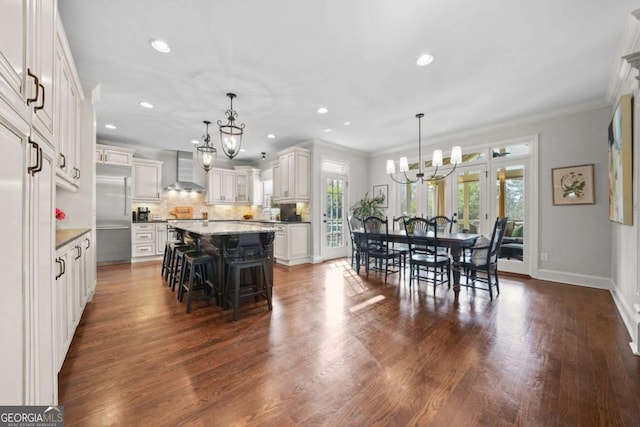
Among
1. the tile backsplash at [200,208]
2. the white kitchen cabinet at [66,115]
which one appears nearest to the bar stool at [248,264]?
the white kitchen cabinet at [66,115]

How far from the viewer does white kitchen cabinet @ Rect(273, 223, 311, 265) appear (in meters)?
5.38

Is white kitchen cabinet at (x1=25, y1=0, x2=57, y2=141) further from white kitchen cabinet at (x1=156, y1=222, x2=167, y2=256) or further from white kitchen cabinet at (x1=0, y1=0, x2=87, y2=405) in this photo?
white kitchen cabinet at (x1=156, y1=222, x2=167, y2=256)

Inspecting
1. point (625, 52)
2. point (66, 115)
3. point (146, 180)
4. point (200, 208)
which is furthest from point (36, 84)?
point (200, 208)

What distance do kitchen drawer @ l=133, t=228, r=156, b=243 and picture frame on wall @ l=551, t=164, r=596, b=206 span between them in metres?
7.76

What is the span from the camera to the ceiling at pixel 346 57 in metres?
2.06

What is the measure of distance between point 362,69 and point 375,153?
3903mm

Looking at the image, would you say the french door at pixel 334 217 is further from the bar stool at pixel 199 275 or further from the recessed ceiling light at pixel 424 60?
the recessed ceiling light at pixel 424 60

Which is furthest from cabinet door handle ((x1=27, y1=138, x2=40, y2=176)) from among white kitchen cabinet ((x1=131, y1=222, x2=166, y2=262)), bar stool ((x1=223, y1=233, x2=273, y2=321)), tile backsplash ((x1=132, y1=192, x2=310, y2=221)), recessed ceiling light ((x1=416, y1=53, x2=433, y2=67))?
white kitchen cabinet ((x1=131, y1=222, x2=166, y2=262))

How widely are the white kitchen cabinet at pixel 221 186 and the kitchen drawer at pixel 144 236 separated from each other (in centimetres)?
168

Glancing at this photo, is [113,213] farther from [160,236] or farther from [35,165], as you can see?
[35,165]

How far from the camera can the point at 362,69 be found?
113 inches

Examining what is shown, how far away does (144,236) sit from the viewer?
18.6 ft

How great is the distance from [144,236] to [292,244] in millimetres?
3329

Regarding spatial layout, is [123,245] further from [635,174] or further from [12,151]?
[635,174]
